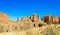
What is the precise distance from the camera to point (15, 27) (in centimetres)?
5088

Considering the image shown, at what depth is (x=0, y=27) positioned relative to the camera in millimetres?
38594

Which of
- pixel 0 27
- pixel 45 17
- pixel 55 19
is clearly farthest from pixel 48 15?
pixel 0 27

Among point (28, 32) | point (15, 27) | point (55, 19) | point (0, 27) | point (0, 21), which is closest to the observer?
point (28, 32)

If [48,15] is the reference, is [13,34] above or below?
below

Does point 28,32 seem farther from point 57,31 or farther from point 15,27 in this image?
point 15,27

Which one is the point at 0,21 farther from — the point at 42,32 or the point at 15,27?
the point at 42,32

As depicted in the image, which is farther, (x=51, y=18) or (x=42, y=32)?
(x=51, y=18)

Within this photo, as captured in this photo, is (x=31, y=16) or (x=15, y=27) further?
(x=31, y=16)

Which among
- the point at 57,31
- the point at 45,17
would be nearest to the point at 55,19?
the point at 45,17

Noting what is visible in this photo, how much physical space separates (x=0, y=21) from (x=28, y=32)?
2116 centimetres

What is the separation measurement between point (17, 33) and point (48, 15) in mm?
46723

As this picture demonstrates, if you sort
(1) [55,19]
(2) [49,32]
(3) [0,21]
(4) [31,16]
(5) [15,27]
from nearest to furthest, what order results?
(2) [49,32] → (3) [0,21] → (5) [15,27] → (1) [55,19] → (4) [31,16]

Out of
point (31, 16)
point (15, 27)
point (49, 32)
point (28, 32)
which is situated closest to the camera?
point (49, 32)

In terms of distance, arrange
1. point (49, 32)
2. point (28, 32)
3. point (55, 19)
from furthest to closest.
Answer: point (55, 19) < point (28, 32) < point (49, 32)
